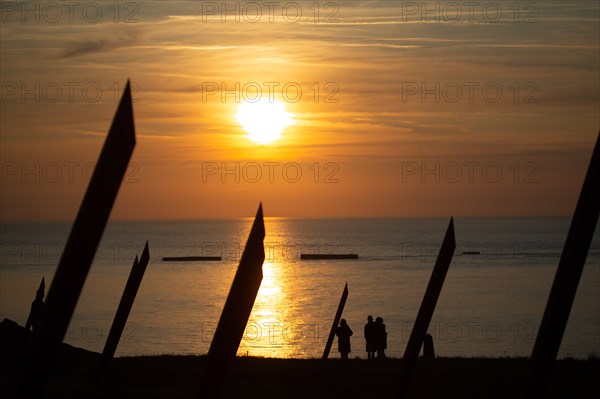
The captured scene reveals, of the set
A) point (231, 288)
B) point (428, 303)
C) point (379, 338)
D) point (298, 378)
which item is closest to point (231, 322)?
point (231, 288)

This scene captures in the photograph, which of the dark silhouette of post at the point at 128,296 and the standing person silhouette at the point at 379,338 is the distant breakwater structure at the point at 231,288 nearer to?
the dark silhouette of post at the point at 128,296

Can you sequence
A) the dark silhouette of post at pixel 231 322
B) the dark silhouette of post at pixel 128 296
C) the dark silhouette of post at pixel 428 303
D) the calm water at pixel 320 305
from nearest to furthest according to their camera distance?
the dark silhouette of post at pixel 231 322 < the dark silhouette of post at pixel 428 303 < the dark silhouette of post at pixel 128 296 < the calm water at pixel 320 305

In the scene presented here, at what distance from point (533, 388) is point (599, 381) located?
364 inches

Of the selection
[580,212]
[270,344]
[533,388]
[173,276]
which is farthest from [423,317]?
[173,276]

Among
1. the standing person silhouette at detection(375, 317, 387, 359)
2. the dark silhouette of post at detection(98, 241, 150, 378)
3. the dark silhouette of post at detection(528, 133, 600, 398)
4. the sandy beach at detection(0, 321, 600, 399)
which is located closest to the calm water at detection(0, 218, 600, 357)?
the standing person silhouette at detection(375, 317, 387, 359)

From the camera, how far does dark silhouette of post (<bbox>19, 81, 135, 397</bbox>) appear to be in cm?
644

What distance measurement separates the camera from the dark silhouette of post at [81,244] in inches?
253

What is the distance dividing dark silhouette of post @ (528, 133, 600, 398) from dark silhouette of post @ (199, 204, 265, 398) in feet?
10.5

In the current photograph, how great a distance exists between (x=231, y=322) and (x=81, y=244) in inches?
104

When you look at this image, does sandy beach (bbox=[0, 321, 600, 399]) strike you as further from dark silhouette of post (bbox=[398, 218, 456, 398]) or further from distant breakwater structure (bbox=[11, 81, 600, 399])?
distant breakwater structure (bbox=[11, 81, 600, 399])

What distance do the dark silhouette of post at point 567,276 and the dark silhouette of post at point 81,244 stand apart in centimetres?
473

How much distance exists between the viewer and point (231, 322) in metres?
8.72

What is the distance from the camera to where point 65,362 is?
1995 cm

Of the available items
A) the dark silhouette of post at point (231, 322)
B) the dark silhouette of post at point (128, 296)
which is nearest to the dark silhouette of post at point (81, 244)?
the dark silhouette of post at point (231, 322)
